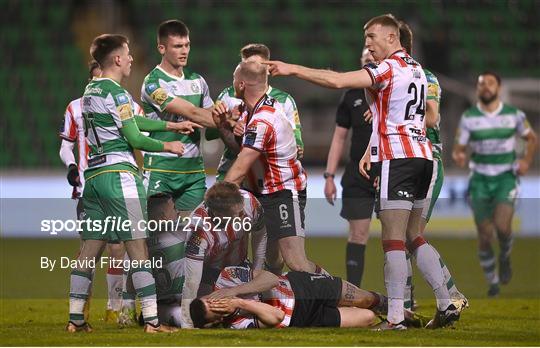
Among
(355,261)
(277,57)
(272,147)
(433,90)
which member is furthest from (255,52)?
(277,57)

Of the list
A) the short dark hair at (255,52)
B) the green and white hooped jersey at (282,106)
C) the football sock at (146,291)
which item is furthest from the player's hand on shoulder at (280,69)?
the short dark hair at (255,52)

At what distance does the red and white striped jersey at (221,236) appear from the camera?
22.3ft

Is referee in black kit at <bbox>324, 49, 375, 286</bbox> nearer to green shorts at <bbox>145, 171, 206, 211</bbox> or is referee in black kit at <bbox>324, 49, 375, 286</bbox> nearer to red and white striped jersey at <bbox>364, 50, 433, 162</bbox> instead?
green shorts at <bbox>145, 171, 206, 211</bbox>

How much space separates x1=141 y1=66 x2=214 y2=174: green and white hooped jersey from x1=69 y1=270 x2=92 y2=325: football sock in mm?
1283

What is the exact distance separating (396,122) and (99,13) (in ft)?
46.5

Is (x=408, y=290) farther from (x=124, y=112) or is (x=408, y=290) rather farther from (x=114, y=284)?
(x=124, y=112)

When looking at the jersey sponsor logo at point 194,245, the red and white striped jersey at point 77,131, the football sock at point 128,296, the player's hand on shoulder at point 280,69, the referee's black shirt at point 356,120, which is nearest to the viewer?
the player's hand on shoulder at point 280,69

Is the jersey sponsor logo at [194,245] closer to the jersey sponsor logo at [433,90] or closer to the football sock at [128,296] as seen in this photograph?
the football sock at [128,296]

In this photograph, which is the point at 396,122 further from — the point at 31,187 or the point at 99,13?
the point at 99,13

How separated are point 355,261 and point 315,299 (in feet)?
4.78

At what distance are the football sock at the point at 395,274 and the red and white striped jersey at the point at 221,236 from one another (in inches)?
37.5

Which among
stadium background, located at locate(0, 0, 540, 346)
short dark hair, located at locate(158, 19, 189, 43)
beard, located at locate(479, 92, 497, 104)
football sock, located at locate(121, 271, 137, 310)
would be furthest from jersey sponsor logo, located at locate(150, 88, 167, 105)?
beard, located at locate(479, 92, 497, 104)

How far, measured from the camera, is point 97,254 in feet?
22.2

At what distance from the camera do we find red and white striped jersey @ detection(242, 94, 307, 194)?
22.9 feet
